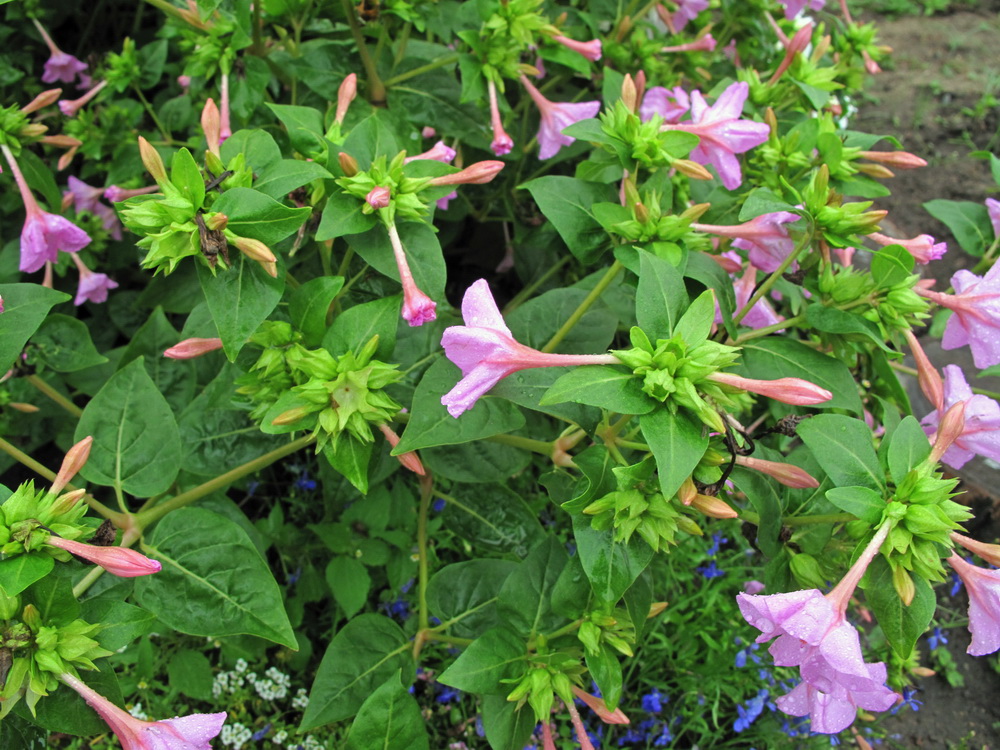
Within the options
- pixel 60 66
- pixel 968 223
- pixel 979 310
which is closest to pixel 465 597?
pixel 979 310

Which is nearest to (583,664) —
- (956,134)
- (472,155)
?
(472,155)

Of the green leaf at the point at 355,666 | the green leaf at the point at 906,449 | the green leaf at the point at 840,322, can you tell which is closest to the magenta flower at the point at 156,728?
the green leaf at the point at 355,666

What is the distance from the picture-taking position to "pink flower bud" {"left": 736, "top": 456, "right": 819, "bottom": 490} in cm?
145

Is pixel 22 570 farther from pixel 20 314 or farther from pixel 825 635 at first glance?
pixel 825 635

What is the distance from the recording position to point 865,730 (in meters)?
2.36

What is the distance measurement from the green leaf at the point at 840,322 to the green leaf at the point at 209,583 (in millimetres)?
1229

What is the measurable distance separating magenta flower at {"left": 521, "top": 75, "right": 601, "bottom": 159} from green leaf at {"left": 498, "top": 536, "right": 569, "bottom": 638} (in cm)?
120

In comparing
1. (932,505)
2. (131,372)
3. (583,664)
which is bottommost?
(583,664)

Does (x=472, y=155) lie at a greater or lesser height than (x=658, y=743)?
greater

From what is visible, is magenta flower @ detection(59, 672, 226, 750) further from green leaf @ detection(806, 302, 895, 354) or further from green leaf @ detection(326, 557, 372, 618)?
green leaf @ detection(806, 302, 895, 354)

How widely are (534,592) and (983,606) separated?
2.85 ft

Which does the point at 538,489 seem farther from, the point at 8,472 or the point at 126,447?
the point at 8,472

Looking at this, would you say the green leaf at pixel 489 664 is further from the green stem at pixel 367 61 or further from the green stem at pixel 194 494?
the green stem at pixel 367 61

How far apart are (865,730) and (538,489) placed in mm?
1273
